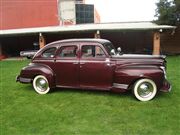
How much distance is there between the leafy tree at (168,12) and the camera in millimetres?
21750

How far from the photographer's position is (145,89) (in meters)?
8.10

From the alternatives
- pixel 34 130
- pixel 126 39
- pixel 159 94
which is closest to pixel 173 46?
pixel 126 39

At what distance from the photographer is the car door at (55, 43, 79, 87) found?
29.3ft

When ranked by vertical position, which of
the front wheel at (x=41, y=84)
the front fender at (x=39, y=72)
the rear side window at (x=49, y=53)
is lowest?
the front wheel at (x=41, y=84)

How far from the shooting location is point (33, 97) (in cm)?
899

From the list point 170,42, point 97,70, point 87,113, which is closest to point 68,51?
point 97,70

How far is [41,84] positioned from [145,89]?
352cm

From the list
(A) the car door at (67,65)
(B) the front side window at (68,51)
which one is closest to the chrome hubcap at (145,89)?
(A) the car door at (67,65)

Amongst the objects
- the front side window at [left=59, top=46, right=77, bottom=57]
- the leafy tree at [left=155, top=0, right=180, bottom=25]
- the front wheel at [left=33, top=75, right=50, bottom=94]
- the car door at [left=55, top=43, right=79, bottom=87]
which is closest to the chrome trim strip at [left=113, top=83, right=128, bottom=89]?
the car door at [left=55, top=43, right=79, bottom=87]

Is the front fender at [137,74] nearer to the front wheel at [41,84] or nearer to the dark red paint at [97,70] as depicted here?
the dark red paint at [97,70]

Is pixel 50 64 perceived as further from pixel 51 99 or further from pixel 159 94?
pixel 159 94

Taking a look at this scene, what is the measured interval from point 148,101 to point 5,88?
551cm

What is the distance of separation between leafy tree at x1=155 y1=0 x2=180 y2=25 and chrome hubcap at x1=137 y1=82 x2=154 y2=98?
15.2 meters

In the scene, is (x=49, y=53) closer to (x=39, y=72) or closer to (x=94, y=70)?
(x=39, y=72)
